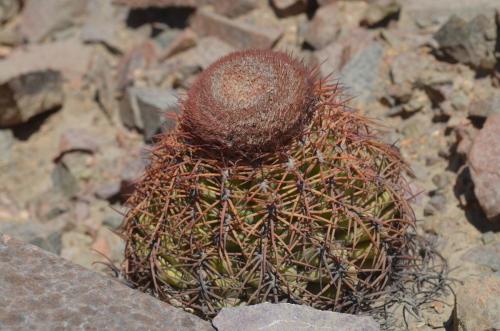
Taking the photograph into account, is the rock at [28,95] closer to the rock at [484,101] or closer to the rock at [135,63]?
the rock at [135,63]

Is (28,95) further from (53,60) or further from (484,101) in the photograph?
(484,101)

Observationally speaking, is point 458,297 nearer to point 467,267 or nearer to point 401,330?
point 401,330

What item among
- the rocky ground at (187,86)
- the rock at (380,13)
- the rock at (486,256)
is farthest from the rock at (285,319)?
the rock at (380,13)

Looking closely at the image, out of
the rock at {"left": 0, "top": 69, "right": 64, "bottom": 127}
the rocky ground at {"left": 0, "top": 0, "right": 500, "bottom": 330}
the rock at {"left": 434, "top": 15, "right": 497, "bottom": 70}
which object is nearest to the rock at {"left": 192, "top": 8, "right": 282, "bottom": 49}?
the rocky ground at {"left": 0, "top": 0, "right": 500, "bottom": 330}

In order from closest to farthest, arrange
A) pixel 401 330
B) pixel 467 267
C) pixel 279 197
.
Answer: pixel 279 197, pixel 401 330, pixel 467 267

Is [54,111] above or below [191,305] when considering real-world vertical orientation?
below

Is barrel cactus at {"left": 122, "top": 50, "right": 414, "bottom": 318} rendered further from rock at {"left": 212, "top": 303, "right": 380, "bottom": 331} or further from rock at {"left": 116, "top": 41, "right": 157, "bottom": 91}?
rock at {"left": 116, "top": 41, "right": 157, "bottom": 91}

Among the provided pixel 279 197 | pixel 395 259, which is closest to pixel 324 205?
pixel 279 197
